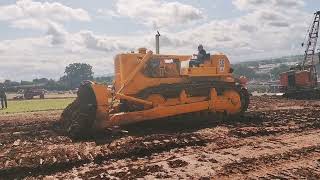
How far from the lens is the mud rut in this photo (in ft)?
27.7

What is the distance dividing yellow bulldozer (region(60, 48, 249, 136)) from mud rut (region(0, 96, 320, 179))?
0.52m

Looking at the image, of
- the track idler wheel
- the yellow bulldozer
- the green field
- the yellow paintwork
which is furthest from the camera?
the green field

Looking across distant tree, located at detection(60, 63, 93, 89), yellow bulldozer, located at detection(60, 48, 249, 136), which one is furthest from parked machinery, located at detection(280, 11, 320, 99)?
distant tree, located at detection(60, 63, 93, 89)

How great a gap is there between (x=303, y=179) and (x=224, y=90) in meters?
8.23

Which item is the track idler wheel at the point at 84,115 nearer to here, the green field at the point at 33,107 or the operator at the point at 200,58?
the operator at the point at 200,58

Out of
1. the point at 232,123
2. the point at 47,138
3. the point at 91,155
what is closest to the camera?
the point at 91,155

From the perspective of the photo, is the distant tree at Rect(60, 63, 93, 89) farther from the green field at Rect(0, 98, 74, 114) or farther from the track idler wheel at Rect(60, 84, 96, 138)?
the track idler wheel at Rect(60, 84, 96, 138)

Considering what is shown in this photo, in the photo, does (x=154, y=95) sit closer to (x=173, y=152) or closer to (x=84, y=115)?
(x=84, y=115)

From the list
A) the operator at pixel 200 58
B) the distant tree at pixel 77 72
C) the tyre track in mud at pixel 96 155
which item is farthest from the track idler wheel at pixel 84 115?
the distant tree at pixel 77 72

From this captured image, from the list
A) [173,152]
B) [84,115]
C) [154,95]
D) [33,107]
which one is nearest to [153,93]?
[154,95]

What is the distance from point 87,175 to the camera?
8242 mm

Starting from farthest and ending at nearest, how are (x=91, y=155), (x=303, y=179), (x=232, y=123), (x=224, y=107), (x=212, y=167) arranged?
1. (x=224, y=107)
2. (x=232, y=123)
3. (x=91, y=155)
4. (x=212, y=167)
5. (x=303, y=179)

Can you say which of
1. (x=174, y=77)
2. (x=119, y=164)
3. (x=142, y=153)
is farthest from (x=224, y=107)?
(x=119, y=164)

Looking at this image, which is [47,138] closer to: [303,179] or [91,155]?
[91,155]
